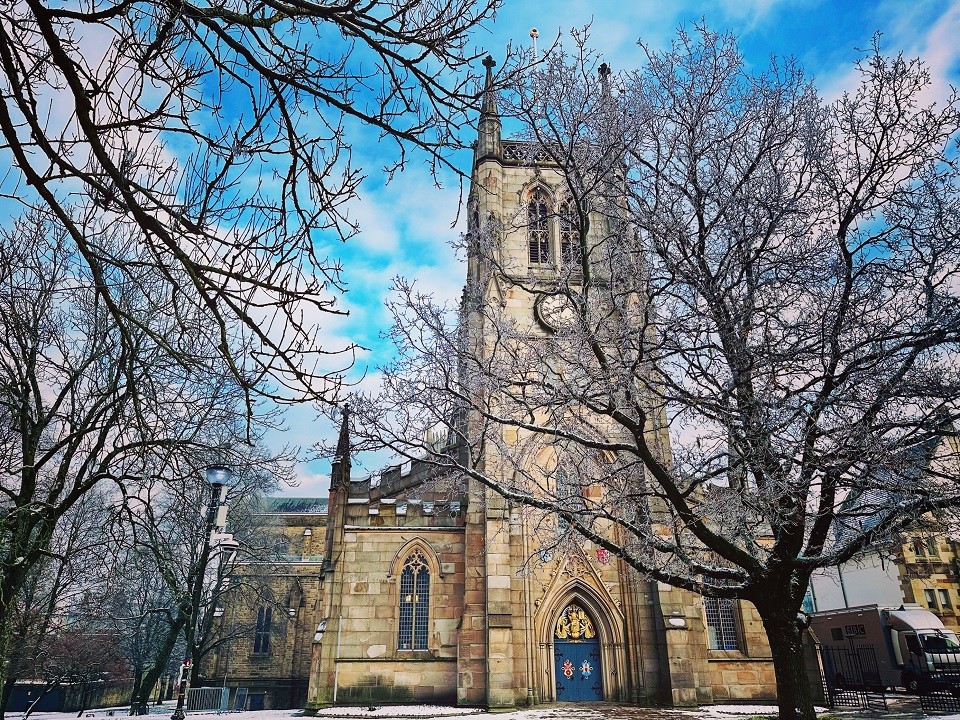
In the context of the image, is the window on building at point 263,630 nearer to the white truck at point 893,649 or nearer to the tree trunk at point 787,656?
the white truck at point 893,649

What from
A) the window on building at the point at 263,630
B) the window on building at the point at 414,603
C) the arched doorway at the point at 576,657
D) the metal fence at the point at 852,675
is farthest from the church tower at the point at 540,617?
the window on building at the point at 263,630

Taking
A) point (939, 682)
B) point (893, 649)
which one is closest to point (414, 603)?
point (939, 682)

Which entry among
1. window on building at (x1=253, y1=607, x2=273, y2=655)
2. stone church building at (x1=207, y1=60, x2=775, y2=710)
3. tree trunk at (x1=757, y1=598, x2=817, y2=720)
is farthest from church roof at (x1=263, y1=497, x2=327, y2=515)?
tree trunk at (x1=757, y1=598, x2=817, y2=720)

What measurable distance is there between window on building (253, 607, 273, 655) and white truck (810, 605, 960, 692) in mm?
28851

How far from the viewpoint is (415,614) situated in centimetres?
1992

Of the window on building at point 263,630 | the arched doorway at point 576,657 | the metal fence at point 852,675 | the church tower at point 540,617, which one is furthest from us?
the window on building at point 263,630

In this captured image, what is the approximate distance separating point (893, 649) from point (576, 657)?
1203 cm

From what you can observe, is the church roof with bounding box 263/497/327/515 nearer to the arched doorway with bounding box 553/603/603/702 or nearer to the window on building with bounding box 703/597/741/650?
the arched doorway with bounding box 553/603/603/702

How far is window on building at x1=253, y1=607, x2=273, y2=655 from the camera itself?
3644 cm

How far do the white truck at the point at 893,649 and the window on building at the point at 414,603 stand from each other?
11.9 meters

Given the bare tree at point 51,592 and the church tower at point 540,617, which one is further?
the church tower at point 540,617

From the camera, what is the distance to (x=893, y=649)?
72.6ft

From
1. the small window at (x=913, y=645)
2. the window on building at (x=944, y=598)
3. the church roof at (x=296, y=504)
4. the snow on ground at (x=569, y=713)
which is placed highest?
the church roof at (x=296, y=504)

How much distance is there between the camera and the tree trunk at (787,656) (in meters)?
9.07
